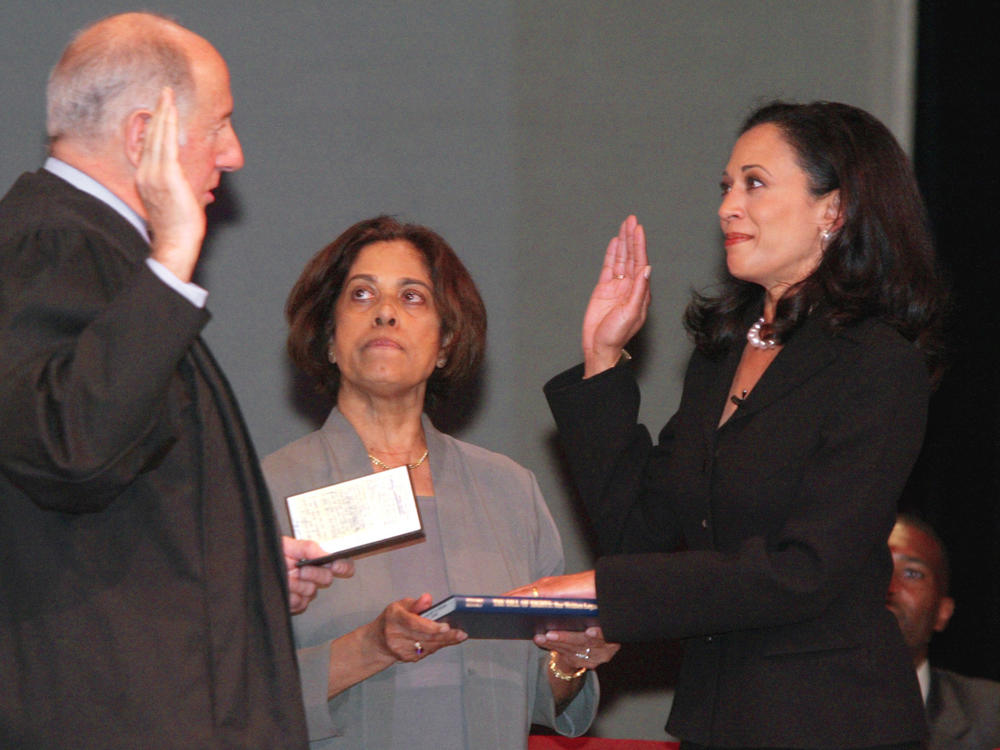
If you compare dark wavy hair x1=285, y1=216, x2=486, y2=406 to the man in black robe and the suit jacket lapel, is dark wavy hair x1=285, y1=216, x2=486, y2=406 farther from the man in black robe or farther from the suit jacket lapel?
the man in black robe

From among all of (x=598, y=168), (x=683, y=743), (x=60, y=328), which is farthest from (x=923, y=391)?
(x=598, y=168)

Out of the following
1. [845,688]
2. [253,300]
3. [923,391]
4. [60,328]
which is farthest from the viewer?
[253,300]

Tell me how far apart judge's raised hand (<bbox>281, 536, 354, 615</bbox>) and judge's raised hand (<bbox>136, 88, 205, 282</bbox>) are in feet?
2.17

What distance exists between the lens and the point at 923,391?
236 centimetres

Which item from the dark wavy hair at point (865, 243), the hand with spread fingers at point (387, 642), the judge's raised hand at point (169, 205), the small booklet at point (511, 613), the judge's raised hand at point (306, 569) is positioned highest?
the judge's raised hand at point (169, 205)

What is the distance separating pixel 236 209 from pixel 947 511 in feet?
8.85

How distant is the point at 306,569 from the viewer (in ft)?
7.59

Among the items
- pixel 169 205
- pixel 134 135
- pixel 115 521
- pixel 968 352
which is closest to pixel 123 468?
pixel 115 521

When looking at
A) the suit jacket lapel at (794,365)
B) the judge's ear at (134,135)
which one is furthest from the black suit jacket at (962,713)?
the judge's ear at (134,135)

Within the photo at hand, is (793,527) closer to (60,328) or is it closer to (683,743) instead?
(683,743)

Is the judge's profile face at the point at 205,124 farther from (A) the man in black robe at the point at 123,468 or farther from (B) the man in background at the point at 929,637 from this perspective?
(B) the man in background at the point at 929,637

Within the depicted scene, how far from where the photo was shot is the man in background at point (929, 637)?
3.58 metres

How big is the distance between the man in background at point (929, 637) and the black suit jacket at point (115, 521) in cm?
225

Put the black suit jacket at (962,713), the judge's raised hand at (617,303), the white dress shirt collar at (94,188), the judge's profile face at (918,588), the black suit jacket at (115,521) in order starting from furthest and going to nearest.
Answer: the judge's profile face at (918,588)
the black suit jacket at (962,713)
the judge's raised hand at (617,303)
the white dress shirt collar at (94,188)
the black suit jacket at (115,521)
